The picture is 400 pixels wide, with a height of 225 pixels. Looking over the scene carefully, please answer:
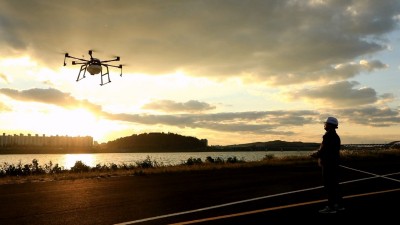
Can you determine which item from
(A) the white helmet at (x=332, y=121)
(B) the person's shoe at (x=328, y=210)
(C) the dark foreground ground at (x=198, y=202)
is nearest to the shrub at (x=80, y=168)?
(C) the dark foreground ground at (x=198, y=202)

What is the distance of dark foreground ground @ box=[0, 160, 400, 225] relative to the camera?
8.41 metres

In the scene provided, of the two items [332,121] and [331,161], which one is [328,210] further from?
[332,121]

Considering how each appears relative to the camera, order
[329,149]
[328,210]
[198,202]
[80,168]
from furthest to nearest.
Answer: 1. [80,168]
2. [198,202]
3. [329,149]
4. [328,210]

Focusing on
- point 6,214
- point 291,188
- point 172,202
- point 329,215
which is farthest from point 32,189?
point 329,215

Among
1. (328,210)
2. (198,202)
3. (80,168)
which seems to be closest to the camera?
(328,210)

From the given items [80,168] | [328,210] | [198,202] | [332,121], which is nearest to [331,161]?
[332,121]

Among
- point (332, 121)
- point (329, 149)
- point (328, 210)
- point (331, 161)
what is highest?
point (332, 121)

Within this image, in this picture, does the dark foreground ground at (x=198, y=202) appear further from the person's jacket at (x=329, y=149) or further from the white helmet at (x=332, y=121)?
the white helmet at (x=332, y=121)

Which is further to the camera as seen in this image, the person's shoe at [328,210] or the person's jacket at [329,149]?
the person's jacket at [329,149]

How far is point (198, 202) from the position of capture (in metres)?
10.5

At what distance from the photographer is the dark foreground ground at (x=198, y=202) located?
8406 mm

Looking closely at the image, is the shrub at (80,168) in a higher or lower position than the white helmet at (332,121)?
lower

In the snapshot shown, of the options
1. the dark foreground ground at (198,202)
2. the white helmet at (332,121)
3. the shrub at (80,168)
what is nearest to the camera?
the dark foreground ground at (198,202)

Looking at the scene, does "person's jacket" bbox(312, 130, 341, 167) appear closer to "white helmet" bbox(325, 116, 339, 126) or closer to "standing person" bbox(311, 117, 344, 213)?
"standing person" bbox(311, 117, 344, 213)
